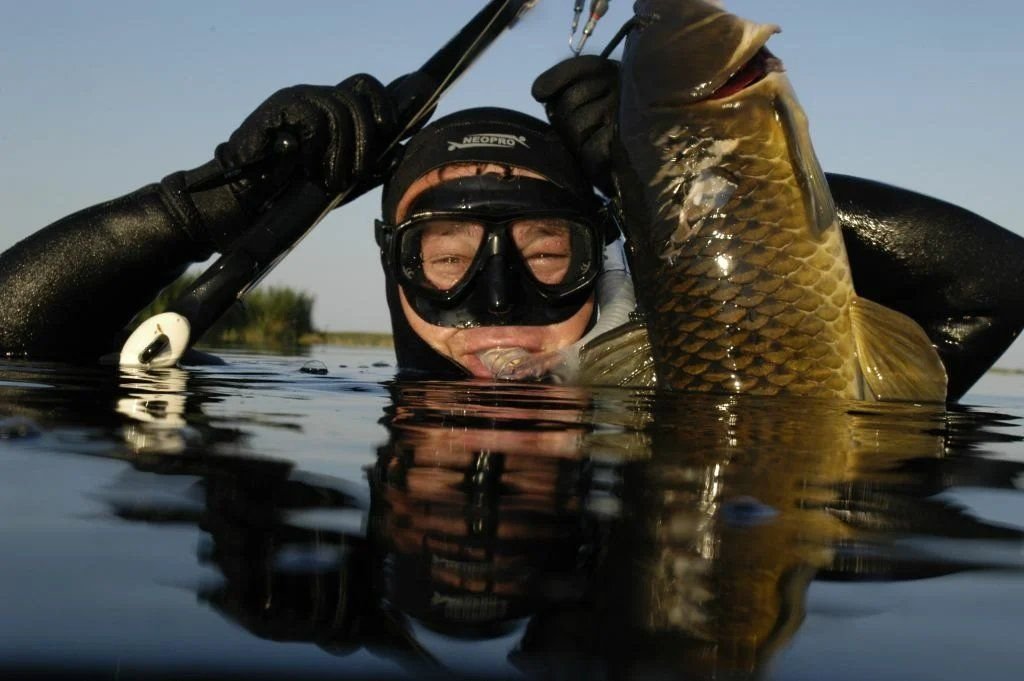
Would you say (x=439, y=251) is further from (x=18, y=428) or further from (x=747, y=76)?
(x=18, y=428)

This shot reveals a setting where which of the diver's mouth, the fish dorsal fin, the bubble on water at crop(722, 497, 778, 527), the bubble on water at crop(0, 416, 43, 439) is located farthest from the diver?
the bubble on water at crop(722, 497, 778, 527)

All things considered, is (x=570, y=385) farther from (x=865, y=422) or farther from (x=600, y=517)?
(x=600, y=517)

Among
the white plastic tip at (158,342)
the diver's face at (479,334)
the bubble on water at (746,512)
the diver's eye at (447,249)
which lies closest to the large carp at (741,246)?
the diver's face at (479,334)

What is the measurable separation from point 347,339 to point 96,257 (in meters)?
15.4

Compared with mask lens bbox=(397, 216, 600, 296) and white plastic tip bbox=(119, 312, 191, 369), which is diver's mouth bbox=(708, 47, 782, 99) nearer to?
mask lens bbox=(397, 216, 600, 296)

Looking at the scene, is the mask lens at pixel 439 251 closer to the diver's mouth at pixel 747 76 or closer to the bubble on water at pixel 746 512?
the diver's mouth at pixel 747 76

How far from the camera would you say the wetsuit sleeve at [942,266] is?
397 cm

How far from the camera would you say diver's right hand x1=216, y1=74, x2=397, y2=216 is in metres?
4.54

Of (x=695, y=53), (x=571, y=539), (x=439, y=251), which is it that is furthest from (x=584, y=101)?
(x=571, y=539)

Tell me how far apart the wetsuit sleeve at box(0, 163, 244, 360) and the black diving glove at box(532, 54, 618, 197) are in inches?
72.1

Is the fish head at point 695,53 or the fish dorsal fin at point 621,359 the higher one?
the fish head at point 695,53

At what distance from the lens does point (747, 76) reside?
3078mm

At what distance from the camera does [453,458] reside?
154 cm

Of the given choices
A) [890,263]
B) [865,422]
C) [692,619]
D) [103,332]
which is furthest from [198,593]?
[103,332]
